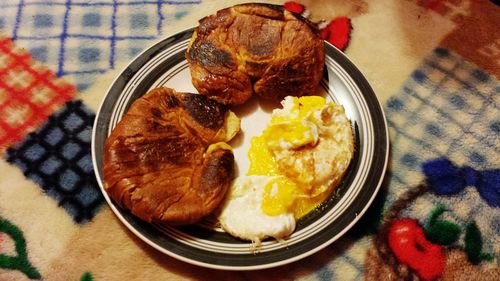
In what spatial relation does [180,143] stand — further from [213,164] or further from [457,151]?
[457,151]

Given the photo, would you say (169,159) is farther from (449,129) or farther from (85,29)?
(449,129)

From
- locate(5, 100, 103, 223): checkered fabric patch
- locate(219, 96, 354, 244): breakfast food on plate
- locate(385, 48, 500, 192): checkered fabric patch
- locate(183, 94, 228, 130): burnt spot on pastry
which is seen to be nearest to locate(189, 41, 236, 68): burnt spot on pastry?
locate(183, 94, 228, 130): burnt spot on pastry

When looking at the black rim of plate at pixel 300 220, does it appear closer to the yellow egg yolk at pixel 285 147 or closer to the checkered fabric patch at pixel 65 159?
the yellow egg yolk at pixel 285 147

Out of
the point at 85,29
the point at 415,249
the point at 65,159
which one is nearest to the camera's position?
the point at 415,249

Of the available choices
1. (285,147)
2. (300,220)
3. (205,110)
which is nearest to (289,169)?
(285,147)

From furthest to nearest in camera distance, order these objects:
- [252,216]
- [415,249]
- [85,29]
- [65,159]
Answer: [85,29], [65,159], [415,249], [252,216]

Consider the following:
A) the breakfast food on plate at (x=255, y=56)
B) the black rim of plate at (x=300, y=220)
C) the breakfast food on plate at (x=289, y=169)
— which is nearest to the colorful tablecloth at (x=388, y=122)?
the black rim of plate at (x=300, y=220)

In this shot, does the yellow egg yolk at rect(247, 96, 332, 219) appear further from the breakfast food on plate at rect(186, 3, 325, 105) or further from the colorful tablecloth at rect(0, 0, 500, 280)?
the colorful tablecloth at rect(0, 0, 500, 280)
